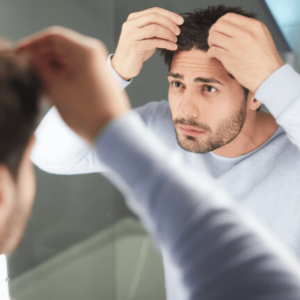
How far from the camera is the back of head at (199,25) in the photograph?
0.96 meters

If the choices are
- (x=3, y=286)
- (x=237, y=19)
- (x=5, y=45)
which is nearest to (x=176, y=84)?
(x=237, y=19)

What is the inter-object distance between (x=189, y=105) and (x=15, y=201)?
691 millimetres

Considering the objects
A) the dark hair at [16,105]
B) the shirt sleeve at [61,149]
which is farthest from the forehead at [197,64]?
the dark hair at [16,105]

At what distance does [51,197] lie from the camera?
1.23 meters

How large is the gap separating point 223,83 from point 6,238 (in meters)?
0.98

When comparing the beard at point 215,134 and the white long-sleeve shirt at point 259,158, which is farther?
the beard at point 215,134

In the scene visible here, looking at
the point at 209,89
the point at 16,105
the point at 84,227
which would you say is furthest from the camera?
the point at 84,227

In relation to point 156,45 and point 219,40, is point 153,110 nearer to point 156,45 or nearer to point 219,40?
point 156,45

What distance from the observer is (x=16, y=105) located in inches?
35.0

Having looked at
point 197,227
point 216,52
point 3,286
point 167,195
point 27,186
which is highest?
point 216,52

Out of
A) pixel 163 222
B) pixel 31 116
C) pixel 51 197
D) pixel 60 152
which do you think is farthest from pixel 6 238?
pixel 163 222

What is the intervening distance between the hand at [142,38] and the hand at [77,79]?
2.6 inches

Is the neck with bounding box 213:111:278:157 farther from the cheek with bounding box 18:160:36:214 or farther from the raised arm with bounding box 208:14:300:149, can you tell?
the cheek with bounding box 18:160:36:214

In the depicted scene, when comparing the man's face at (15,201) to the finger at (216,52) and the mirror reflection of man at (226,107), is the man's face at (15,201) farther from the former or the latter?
the finger at (216,52)
